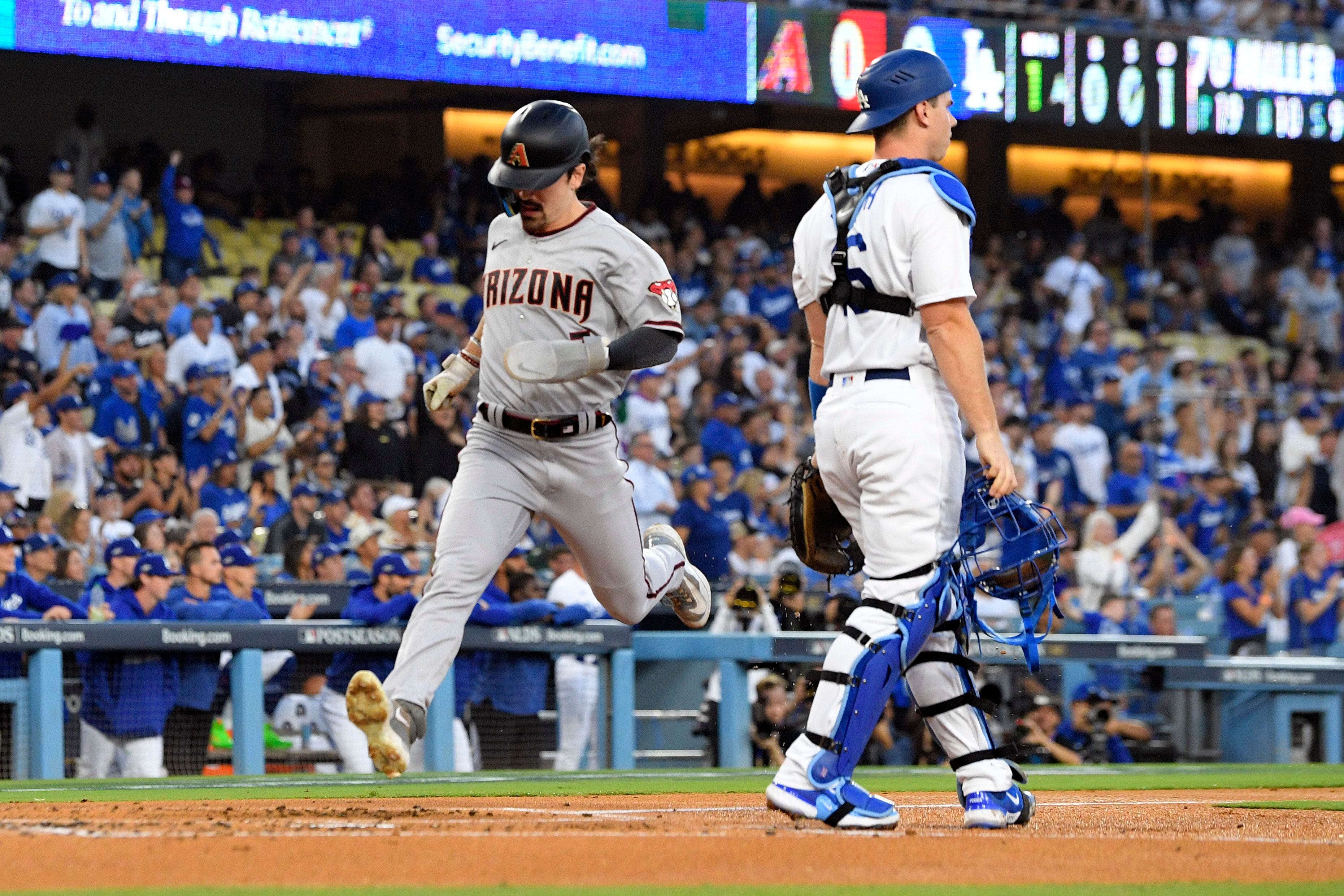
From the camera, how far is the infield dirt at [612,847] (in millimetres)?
3568

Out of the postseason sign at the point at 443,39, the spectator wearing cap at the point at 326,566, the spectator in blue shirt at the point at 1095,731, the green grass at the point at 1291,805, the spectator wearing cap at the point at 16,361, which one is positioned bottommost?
the spectator in blue shirt at the point at 1095,731

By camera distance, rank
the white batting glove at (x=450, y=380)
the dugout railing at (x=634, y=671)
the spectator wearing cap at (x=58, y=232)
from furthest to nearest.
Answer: the spectator wearing cap at (x=58, y=232) → the dugout railing at (x=634, y=671) → the white batting glove at (x=450, y=380)

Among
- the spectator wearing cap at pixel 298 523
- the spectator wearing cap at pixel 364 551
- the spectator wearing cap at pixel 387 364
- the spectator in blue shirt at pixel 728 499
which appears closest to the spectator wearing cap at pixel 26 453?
the spectator wearing cap at pixel 298 523

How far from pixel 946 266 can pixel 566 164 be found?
1217 mm

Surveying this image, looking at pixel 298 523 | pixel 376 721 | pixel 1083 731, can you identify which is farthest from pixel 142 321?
pixel 376 721

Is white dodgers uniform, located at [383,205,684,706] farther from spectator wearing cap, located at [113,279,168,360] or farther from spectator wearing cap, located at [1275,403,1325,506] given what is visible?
spectator wearing cap, located at [1275,403,1325,506]

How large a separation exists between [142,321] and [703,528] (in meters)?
4.02

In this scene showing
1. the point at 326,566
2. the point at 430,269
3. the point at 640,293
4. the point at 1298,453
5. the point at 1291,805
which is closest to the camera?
the point at 640,293

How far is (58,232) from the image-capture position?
44.2 feet

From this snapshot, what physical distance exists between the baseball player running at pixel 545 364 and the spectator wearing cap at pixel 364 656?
3.91m

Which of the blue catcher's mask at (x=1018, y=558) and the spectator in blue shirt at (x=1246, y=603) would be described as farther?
the spectator in blue shirt at (x=1246, y=603)

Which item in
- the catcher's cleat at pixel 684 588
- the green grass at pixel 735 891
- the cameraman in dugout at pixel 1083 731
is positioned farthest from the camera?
the cameraman in dugout at pixel 1083 731

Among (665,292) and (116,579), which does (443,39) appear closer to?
(116,579)

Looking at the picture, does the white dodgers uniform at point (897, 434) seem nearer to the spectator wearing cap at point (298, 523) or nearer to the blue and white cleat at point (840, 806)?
the blue and white cleat at point (840, 806)
